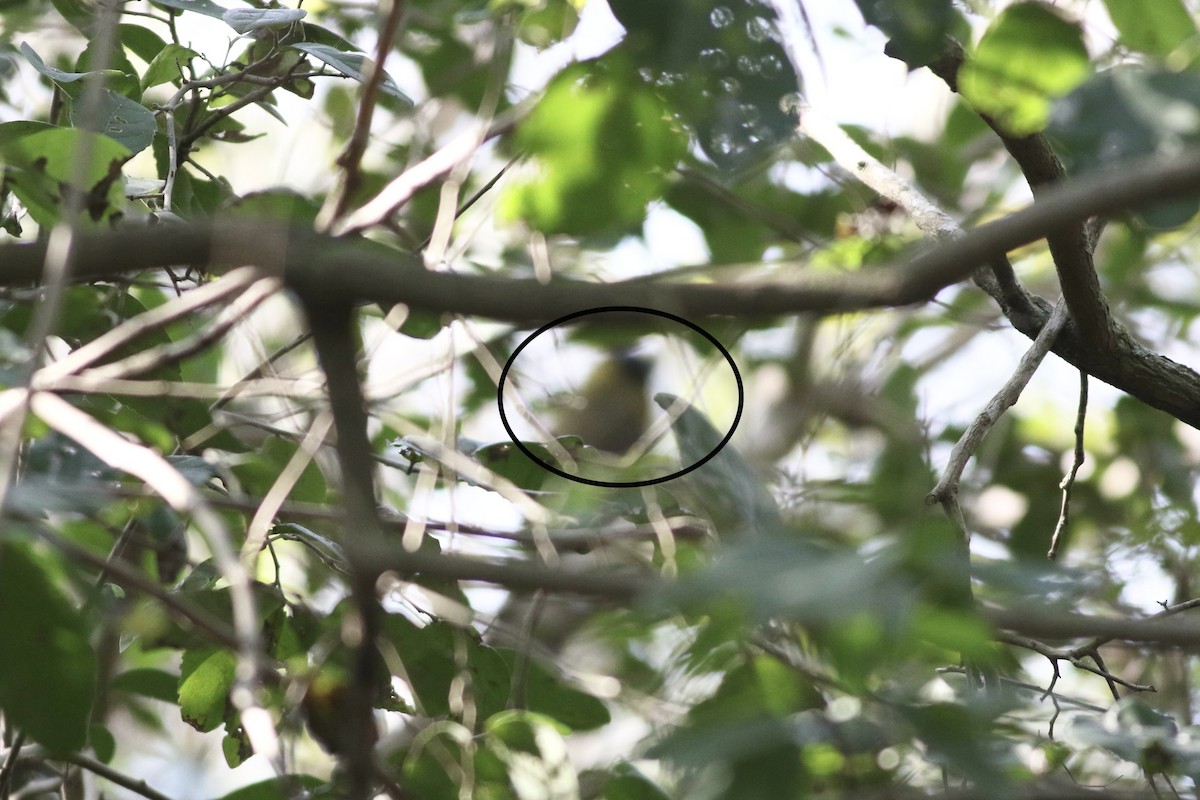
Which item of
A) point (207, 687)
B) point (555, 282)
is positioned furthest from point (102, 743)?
point (555, 282)

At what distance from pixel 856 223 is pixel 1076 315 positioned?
41 cm

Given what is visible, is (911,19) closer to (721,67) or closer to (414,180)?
(721,67)

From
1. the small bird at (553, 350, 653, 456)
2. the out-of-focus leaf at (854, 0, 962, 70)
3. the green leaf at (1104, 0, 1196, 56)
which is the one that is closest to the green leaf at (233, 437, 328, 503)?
the out-of-focus leaf at (854, 0, 962, 70)

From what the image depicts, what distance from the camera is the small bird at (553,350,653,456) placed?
3711 millimetres

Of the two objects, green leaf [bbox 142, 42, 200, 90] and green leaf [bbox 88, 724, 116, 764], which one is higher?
green leaf [bbox 142, 42, 200, 90]

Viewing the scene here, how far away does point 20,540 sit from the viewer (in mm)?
624

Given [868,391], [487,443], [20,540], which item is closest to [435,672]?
[487,443]

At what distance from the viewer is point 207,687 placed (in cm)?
95

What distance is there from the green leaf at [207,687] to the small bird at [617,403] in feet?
8.73

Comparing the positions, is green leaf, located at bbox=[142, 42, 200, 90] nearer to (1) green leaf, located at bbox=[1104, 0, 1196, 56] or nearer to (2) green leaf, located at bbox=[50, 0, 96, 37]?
(2) green leaf, located at bbox=[50, 0, 96, 37]

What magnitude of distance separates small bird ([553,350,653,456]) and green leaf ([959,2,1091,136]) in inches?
116

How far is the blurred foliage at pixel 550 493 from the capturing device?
1.71 ft

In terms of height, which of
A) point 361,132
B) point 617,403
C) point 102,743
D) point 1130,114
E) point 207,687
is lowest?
point 102,743

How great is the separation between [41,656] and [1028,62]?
684 mm
